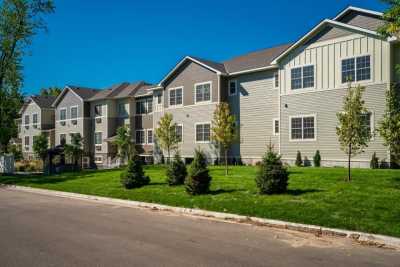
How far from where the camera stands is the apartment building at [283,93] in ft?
76.8

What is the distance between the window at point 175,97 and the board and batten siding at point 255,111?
18.3ft

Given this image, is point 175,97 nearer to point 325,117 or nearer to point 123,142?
point 123,142

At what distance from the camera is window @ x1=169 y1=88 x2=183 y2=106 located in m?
35.9

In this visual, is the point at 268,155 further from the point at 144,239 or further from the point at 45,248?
the point at 45,248

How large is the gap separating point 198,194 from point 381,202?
6412 millimetres

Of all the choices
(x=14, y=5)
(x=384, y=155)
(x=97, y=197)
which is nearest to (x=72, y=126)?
(x=14, y=5)

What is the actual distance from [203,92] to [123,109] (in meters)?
15.0

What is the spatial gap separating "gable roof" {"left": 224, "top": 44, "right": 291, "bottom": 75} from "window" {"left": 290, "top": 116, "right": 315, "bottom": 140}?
4867 millimetres

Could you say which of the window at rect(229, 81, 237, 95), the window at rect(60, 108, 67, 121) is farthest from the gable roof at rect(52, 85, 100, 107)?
the window at rect(229, 81, 237, 95)

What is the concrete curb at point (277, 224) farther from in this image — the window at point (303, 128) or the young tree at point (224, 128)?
the window at point (303, 128)

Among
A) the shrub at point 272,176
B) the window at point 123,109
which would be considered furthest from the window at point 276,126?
the window at point 123,109

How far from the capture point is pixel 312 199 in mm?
12695

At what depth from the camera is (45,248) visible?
8188 mm

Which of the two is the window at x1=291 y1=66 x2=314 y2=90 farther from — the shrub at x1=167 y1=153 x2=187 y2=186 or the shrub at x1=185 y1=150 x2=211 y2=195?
the shrub at x1=185 y1=150 x2=211 y2=195
